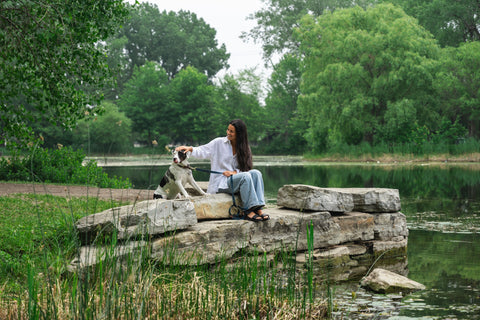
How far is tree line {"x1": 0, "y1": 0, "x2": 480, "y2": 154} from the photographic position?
1062 cm

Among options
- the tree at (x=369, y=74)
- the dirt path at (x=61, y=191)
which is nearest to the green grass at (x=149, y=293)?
the dirt path at (x=61, y=191)

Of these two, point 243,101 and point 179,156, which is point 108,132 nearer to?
point 243,101

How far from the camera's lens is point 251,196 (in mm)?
6410

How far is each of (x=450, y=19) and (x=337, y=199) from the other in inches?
1408

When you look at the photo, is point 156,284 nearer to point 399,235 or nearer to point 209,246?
point 209,246

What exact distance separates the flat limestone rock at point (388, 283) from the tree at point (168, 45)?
62.9 metres

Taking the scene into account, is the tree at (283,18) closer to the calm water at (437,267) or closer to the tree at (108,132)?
the tree at (108,132)

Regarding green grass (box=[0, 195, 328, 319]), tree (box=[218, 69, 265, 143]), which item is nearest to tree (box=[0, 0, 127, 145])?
green grass (box=[0, 195, 328, 319])

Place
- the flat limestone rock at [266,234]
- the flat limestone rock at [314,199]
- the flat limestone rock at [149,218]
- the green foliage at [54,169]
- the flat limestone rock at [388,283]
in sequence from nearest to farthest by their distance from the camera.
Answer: the flat limestone rock at [388,283] → the flat limestone rock at [149,218] → the flat limestone rock at [266,234] → the flat limestone rock at [314,199] → the green foliage at [54,169]

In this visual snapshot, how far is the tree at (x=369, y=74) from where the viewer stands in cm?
3247

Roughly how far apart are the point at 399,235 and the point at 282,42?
4534 cm

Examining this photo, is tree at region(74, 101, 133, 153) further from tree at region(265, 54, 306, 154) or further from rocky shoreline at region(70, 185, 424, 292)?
rocky shoreline at region(70, 185, 424, 292)

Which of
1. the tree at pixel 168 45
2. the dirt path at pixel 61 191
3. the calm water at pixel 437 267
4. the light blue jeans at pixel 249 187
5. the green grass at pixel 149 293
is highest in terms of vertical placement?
the tree at pixel 168 45

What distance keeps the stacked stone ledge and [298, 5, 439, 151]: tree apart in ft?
82.3
